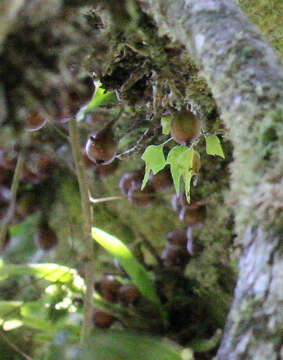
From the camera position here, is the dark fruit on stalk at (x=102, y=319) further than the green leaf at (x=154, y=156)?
Yes

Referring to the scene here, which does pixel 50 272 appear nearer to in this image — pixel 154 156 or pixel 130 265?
pixel 130 265

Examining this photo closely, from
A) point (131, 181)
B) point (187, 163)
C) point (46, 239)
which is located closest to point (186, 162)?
point (187, 163)

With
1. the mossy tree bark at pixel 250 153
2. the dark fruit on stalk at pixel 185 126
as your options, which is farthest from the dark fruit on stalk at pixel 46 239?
the mossy tree bark at pixel 250 153

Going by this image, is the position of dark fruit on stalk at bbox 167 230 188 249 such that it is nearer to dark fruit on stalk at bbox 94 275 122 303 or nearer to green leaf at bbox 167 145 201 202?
dark fruit on stalk at bbox 94 275 122 303

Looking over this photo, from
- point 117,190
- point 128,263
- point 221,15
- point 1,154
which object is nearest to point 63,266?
point 128,263

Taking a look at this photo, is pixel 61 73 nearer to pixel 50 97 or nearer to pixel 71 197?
pixel 50 97

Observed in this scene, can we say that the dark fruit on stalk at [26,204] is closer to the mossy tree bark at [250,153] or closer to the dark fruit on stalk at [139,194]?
the dark fruit on stalk at [139,194]

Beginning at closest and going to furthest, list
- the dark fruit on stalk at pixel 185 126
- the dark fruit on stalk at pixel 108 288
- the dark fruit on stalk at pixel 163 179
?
the dark fruit on stalk at pixel 185 126 < the dark fruit on stalk at pixel 163 179 < the dark fruit on stalk at pixel 108 288
